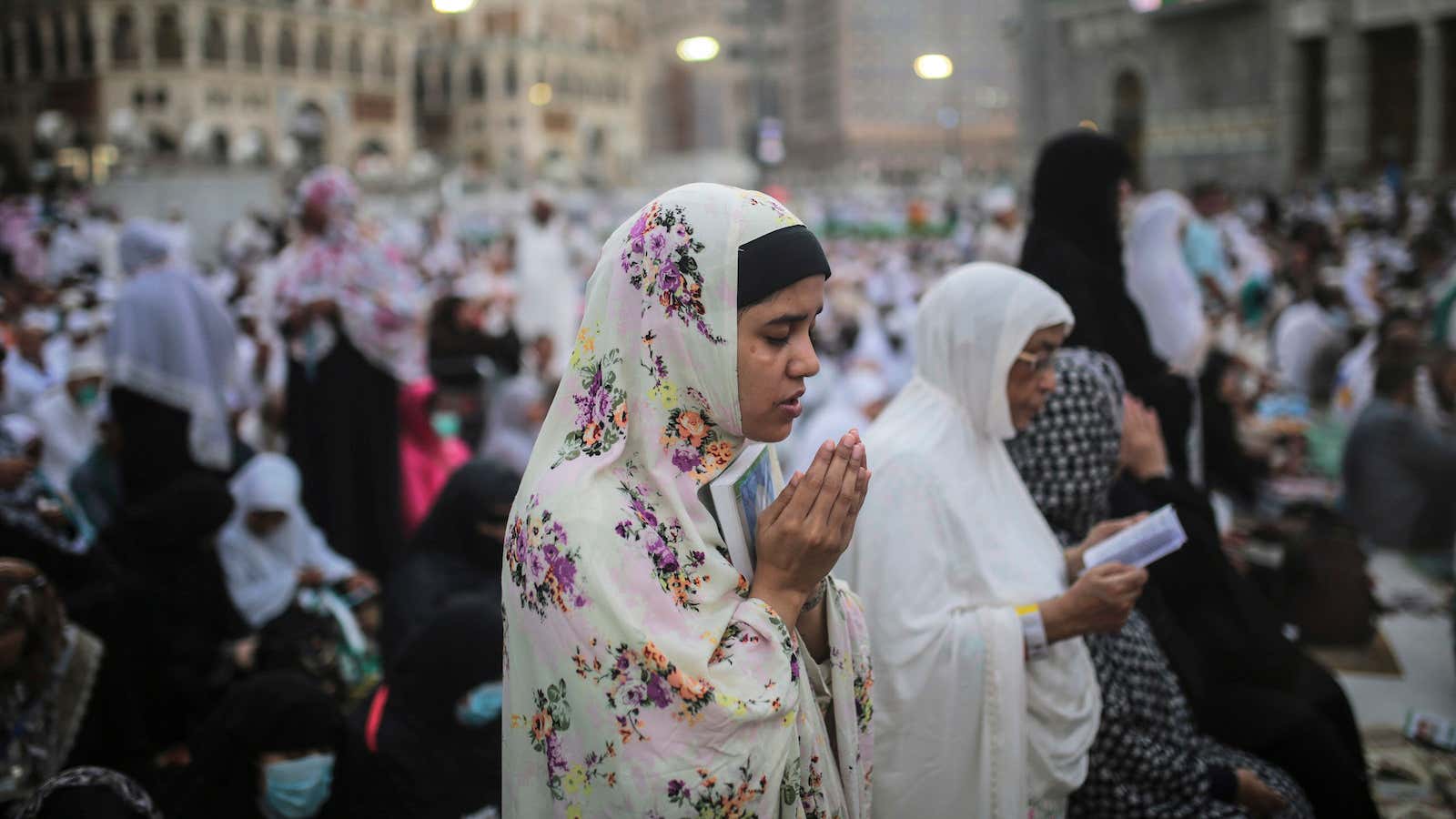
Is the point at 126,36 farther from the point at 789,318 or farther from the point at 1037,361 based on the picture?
the point at 789,318

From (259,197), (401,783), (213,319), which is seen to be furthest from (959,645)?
(259,197)

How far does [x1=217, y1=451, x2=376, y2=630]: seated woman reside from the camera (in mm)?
4391

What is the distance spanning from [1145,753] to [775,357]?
141cm

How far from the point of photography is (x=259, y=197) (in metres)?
22.0

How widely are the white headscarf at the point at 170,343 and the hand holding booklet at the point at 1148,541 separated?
3.70 metres

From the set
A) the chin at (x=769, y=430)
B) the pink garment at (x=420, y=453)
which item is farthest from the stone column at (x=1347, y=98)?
the chin at (x=769, y=430)

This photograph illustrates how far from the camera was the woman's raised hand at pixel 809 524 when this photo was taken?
60.4 inches

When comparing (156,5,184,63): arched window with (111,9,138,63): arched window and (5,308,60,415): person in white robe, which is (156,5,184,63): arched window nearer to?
(111,9,138,63): arched window

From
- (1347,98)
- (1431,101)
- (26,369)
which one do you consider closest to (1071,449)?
(26,369)

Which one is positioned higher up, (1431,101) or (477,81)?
(477,81)

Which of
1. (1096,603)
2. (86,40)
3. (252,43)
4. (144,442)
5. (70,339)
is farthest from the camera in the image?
(252,43)

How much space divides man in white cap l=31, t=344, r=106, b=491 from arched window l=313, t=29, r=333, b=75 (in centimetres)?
3961

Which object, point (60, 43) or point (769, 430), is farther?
point (60, 43)

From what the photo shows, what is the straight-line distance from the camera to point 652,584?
4.77ft
